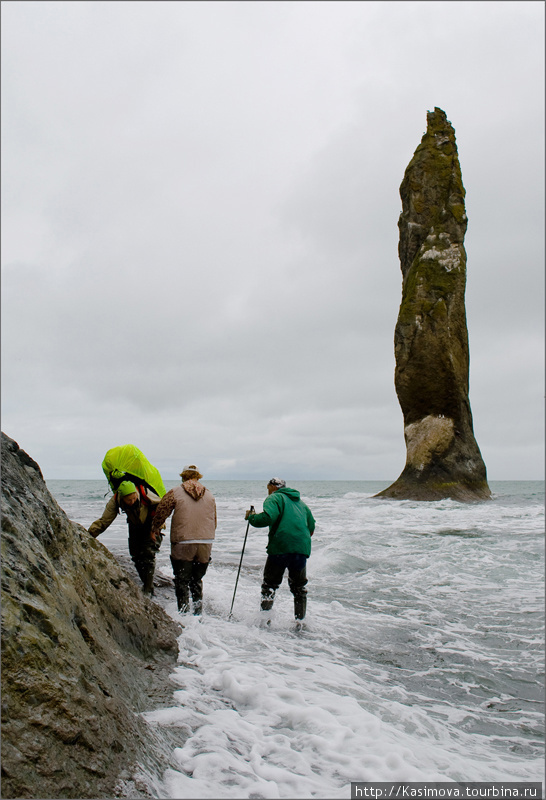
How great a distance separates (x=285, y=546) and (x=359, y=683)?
7.42 ft

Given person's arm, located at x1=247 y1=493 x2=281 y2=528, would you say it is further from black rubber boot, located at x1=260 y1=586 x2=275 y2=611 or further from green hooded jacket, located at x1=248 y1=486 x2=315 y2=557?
black rubber boot, located at x1=260 y1=586 x2=275 y2=611

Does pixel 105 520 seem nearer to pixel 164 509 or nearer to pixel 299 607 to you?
pixel 164 509

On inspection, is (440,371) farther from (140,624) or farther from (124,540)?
(140,624)

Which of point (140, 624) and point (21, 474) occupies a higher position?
point (21, 474)

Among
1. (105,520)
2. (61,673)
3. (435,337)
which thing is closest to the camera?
(61,673)

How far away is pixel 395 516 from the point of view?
19.5m

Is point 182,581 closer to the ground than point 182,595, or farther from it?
farther from it

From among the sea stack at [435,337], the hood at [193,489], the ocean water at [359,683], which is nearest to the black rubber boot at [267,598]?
the ocean water at [359,683]

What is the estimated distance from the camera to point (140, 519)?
6.38 metres

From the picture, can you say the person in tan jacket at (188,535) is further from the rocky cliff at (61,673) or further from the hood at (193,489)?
the rocky cliff at (61,673)

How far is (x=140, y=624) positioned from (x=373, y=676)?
2285 mm

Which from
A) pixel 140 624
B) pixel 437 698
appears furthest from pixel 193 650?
pixel 437 698

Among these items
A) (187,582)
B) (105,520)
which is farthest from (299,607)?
(105,520)

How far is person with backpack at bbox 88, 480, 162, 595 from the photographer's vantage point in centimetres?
625
